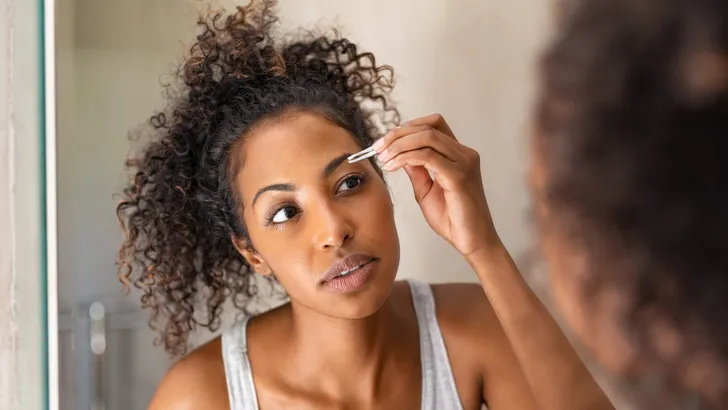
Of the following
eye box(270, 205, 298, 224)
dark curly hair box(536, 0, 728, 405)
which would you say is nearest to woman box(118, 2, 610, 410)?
eye box(270, 205, 298, 224)

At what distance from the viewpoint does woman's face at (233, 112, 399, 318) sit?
588 millimetres

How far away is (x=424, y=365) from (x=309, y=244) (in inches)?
7.1

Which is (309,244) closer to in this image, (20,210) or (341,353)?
(341,353)

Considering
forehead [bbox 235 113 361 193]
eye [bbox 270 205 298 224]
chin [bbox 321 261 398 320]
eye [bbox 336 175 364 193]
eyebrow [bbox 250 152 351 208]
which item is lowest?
chin [bbox 321 261 398 320]

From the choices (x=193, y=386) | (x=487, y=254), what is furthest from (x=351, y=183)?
(x=193, y=386)

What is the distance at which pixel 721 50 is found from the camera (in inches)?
11.7

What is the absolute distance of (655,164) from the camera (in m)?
0.32

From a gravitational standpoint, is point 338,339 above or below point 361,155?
below

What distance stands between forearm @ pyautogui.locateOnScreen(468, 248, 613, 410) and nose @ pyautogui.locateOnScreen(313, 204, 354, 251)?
0.10 metres

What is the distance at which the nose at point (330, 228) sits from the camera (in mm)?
581

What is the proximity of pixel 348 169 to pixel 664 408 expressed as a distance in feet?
1.02

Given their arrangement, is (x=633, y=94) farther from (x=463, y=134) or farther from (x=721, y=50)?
(x=463, y=134)

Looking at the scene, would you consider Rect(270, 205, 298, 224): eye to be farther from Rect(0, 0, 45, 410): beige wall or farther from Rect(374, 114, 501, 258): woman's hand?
Rect(0, 0, 45, 410): beige wall

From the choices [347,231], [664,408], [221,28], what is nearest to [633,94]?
[664,408]
